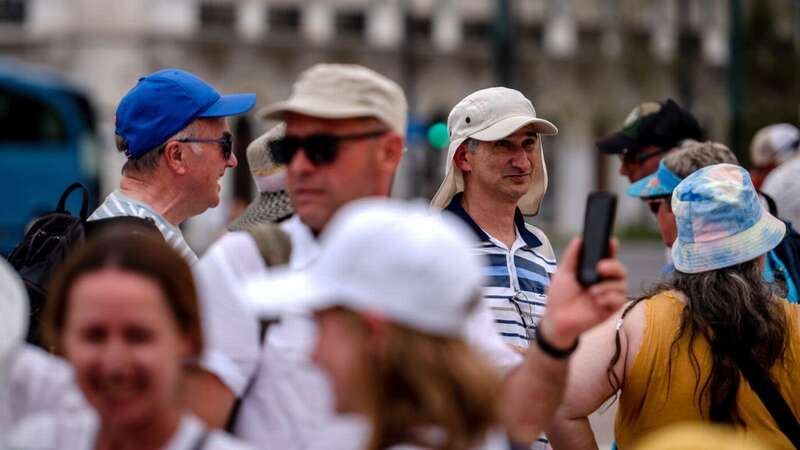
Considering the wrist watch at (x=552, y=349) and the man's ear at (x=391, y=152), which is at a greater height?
the man's ear at (x=391, y=152)

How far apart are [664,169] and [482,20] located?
40.9 metres

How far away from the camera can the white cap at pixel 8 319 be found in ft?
8.98

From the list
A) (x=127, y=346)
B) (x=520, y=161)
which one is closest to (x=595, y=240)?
(x=127, y=346)

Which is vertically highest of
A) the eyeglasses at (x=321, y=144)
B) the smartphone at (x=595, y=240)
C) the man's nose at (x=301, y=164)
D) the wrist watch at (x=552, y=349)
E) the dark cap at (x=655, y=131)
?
the eyeglasses at (x=321, y=144)

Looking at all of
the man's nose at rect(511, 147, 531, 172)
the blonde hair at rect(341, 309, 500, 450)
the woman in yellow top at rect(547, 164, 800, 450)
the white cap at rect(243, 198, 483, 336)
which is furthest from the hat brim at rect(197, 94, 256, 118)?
the blonde hair at rect(341, 309, 500, 450)

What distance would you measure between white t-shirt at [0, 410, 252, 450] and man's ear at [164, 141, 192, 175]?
6.38ft

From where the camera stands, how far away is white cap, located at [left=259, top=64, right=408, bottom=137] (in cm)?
326

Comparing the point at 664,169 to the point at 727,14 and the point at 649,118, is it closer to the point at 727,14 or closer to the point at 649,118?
the point at 649,118

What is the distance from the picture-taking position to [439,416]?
2.47m

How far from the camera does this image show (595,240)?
3.15 metres

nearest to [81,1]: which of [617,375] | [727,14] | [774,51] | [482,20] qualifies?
[482,20]

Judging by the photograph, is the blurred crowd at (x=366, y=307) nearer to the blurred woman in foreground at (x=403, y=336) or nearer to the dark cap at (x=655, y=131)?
the blurred woman in foreground at (x=403, y=336)

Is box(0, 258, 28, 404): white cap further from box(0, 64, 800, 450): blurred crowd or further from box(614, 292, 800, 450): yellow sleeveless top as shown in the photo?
box(614, 292, 800, 450): yellow sleeveless top

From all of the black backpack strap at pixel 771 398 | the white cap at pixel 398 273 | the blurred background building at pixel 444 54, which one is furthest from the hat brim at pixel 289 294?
the blurred background building at pixel 444 54
